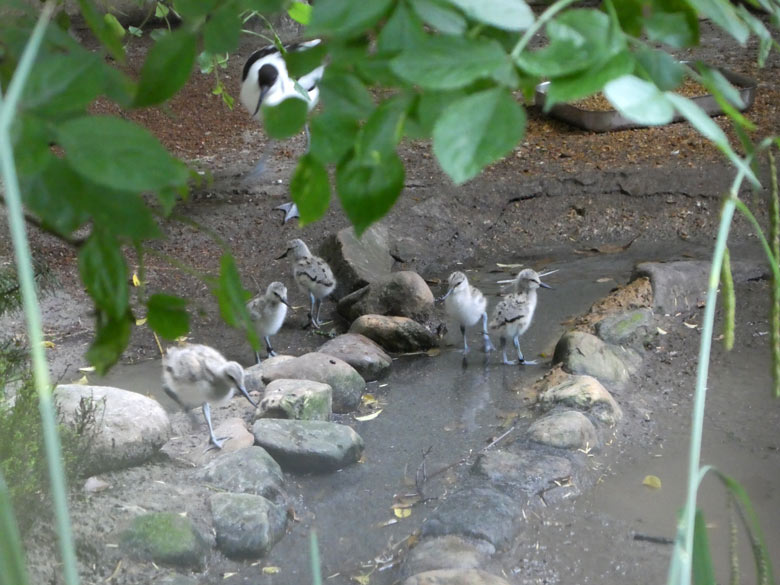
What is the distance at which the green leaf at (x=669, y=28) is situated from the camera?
854 millimetres

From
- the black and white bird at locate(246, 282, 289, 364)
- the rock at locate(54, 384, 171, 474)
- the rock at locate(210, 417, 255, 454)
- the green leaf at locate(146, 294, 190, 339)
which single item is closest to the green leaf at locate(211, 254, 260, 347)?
the green leaf at locate(146, 294, 190, 339)

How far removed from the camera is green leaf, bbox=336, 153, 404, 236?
878 mm

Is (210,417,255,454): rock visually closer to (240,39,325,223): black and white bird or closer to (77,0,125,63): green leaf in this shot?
(240,39,325,223): black and white bird

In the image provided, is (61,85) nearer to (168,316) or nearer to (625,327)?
(168,316)

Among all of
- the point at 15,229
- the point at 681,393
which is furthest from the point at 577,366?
the point at 15,229

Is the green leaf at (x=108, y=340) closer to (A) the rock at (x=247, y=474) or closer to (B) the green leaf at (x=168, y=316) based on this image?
(B) the green leaf at (x=168, y=316)

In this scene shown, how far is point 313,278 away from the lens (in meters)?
6.11

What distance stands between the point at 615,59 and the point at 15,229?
18.6 inches

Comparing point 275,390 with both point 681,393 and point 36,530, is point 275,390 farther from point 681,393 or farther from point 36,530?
point 681,393

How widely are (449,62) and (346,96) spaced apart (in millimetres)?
199

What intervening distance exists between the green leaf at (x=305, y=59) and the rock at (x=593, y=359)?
406cm

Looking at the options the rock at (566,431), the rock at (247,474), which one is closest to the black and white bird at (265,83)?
the rock at (247,474)

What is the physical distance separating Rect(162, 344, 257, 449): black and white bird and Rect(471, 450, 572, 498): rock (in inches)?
49.7

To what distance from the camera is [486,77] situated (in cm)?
74
